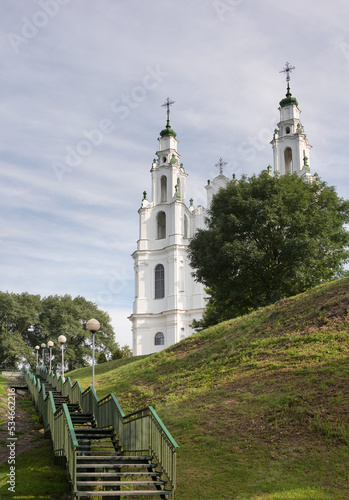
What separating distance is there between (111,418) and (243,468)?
3.36 m

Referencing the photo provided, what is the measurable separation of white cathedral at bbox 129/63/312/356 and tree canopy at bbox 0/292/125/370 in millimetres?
14021

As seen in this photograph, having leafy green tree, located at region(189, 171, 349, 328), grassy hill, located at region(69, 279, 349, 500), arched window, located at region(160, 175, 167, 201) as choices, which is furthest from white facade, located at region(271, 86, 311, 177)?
grassy hill, located at region(69, 279, 349, 500)

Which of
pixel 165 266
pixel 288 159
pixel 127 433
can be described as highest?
pixel 288 159

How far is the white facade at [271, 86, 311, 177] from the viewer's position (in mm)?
59844

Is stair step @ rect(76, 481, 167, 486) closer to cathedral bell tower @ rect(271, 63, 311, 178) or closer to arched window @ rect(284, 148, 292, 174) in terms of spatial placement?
cathedral bell tower @ rect(271, 63, 311, 178)

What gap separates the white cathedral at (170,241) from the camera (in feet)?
185

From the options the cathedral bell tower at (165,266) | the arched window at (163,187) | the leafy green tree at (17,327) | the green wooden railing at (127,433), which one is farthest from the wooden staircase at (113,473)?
the leafy green tree at (17,327)

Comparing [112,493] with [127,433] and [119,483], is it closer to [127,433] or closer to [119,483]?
[119,483]

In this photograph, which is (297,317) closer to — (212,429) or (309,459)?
(212,429)

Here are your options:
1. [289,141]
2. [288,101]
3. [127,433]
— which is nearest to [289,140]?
[289,141]

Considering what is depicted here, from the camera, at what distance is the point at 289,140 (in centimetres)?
6075

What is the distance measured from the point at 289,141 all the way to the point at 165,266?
2016 cm

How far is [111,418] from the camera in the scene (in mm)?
13008

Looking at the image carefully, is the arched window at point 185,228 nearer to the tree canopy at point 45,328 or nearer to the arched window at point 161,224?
the arched window at point 161,224
